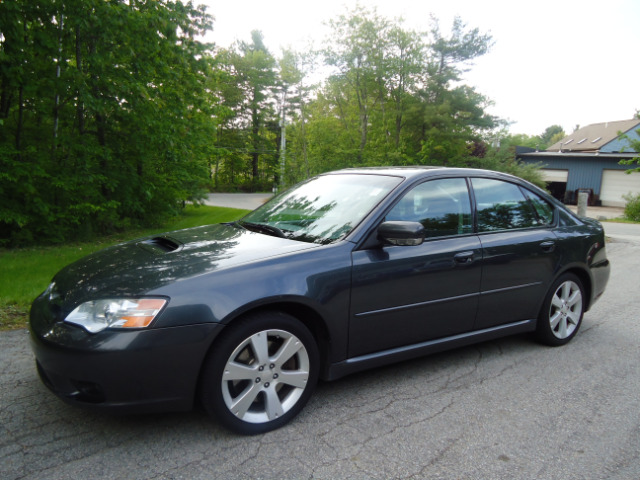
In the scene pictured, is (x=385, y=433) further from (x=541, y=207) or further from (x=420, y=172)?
(x=541, y=207)

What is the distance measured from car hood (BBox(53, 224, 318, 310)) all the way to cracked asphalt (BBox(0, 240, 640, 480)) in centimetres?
75

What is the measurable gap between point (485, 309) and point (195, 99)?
8606mm

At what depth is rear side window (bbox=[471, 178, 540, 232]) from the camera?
377 centimetres

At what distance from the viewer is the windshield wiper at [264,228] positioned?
3355mm

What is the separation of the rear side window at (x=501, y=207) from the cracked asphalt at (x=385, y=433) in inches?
45.9

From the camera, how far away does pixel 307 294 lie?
8.99 ft

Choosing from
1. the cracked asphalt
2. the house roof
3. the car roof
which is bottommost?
the cracked asphalt

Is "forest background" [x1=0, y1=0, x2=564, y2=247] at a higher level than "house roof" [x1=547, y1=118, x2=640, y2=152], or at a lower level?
lower

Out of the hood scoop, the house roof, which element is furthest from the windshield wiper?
the house roof

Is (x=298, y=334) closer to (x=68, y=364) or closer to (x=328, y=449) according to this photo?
(x=328, y=449)

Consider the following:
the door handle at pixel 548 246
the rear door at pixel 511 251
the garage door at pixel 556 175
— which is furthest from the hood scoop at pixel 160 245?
the garage door at pixel 556 175

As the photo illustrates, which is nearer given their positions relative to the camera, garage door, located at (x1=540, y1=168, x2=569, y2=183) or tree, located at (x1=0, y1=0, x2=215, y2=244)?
tree, located at (x1=0, y1=0, x2=215, y2=244)

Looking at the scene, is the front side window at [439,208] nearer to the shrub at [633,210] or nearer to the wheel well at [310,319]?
the wheel well at [310,319]

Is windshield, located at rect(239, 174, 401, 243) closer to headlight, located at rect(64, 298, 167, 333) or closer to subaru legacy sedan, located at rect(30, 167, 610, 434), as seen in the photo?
subaru legacy sedan, located at rect(30, 167, 610, 434)
